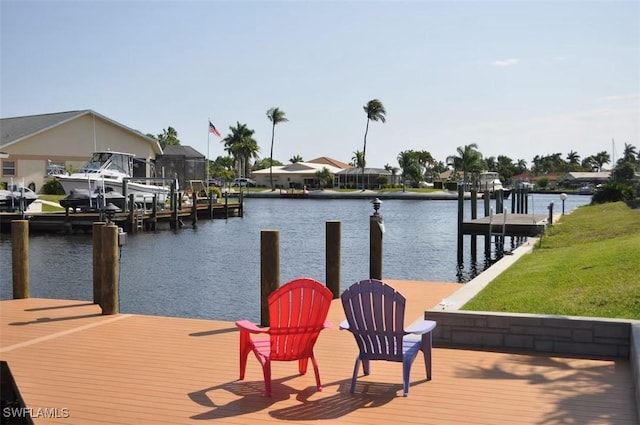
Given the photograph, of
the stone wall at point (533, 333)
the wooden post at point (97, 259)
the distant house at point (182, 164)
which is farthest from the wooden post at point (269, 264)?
the distant house at point (182, 164)

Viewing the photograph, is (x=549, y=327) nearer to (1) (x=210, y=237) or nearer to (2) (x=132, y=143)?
(1) (x=210, y=237)

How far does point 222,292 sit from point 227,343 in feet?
30.0

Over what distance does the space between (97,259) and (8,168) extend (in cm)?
4294

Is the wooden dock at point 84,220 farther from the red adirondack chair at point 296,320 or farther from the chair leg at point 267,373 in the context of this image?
the chair leg at point 267,373

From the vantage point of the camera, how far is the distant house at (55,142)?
49.5 m

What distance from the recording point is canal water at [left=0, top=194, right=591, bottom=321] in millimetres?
16391

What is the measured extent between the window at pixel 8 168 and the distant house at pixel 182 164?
56.9 feet

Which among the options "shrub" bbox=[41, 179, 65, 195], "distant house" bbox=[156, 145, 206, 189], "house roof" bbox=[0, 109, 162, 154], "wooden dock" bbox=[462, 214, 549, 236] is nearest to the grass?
"wooden dock" bbox=[462, 214, 549, 236]

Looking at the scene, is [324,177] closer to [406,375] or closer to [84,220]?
[84,220]

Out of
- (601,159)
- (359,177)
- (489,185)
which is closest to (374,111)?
(359,177)

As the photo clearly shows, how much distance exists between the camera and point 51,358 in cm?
753

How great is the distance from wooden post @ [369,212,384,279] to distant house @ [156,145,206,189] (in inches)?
2190

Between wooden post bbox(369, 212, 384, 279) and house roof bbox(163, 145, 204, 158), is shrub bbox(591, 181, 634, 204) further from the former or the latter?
house roof bbox(163, 145, 204, 158)

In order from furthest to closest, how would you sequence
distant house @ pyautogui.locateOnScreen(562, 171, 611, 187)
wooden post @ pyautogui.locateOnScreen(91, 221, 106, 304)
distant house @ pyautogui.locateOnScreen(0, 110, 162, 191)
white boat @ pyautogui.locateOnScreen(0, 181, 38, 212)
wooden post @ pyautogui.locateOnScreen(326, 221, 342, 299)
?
distant house @ pyautogui.locateOnScreen(562, 171, 611, 187), distant house @ pyautogui.locateOnScreen(0, 110, 162, 191), white boat @ pyautogui.locateOnScreen(0, 181, 38, 212), wooden post @ pyautogui.locateOnScreen(326, 221, 342, 299), wooden post @ pyautogui.locateOnScreen(91, 221, 106, 304)
